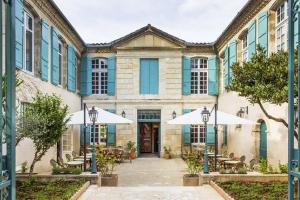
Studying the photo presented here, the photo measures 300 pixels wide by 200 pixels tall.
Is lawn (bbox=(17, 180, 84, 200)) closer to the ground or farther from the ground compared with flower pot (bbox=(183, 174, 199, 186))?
farther from the ground

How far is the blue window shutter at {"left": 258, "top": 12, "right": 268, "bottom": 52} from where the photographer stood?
1388 centimetres

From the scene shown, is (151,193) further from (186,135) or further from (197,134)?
(197,134)

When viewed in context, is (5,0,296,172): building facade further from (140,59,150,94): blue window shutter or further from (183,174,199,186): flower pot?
(183,174,199,186): flower pot

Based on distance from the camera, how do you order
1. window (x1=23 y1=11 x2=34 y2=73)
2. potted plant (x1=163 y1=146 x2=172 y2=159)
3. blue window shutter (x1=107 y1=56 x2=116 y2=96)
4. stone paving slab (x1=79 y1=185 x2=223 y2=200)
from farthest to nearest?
blue window shutter (x1=107 y1=56 x2=116 y2=96), potted plant (x1=163 y1=146 x2=172 y2=159), window (x1=23 y1=11 x2=34 y2=73), stone paving slab (x1=79 y1=185 x2=223 y2=200)

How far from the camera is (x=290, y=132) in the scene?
401 centimetres

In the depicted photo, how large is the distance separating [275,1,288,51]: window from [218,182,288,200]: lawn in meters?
4.58

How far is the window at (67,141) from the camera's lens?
18.8m

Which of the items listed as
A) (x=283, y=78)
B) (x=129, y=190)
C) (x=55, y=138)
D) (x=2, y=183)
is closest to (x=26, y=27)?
(x=55, y=138)

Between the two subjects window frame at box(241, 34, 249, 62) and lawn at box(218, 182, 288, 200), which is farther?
window frame at box(241, 34, 249, 62)

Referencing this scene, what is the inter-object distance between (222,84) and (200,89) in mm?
1441

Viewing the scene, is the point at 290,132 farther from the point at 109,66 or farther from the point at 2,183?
the point at 109,66

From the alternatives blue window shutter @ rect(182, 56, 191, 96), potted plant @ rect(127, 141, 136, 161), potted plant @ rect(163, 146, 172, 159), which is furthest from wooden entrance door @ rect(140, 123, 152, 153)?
blue window shutter @ rect(182, 56, 191, 96)

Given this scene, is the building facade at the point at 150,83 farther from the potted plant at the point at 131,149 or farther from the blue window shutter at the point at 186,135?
the potted plant at the point at 131,149

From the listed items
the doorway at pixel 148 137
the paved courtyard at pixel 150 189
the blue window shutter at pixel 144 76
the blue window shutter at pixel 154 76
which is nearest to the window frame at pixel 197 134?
the doorway at pixel 148 137
